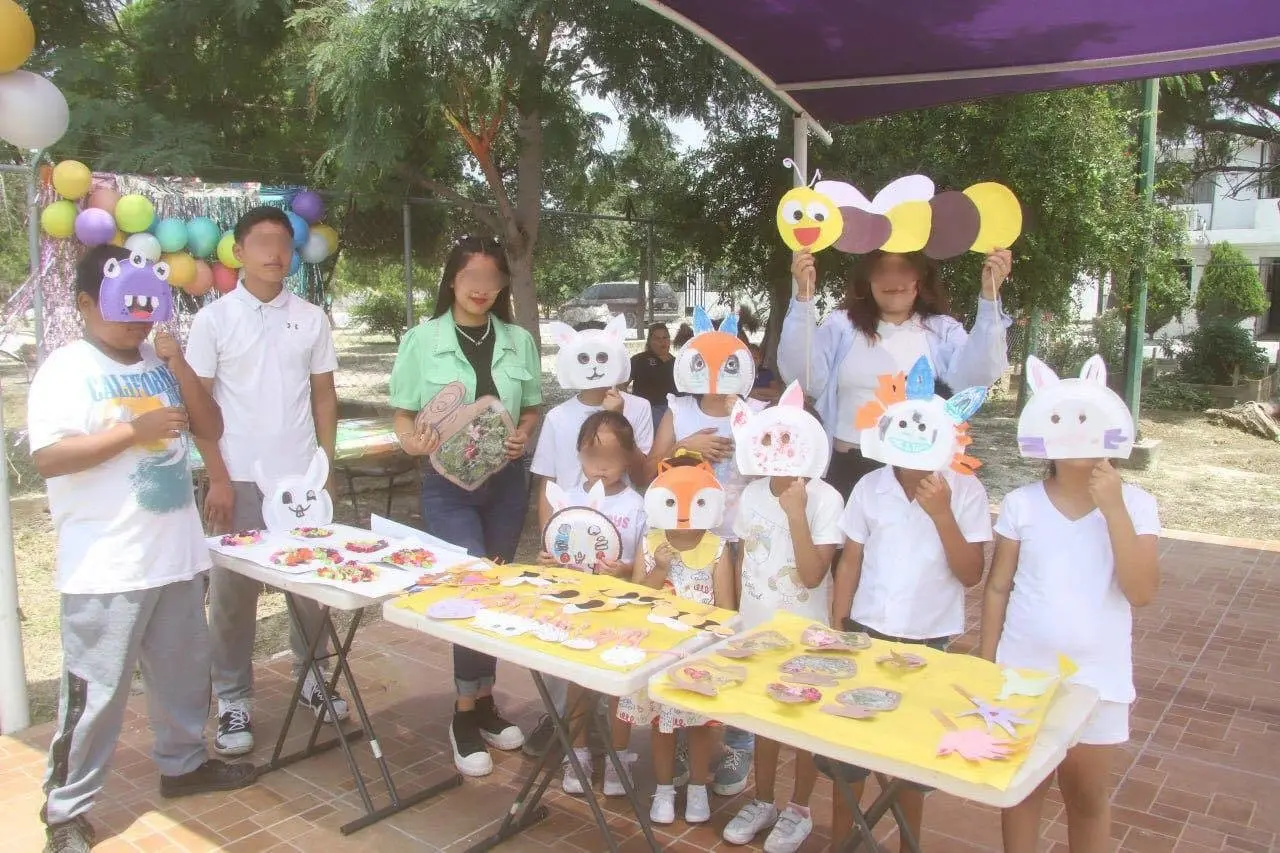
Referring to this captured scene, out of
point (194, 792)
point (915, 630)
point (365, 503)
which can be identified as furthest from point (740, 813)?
point (365, 503)

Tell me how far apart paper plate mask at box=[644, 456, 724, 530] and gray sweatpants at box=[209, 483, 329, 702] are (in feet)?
4.93

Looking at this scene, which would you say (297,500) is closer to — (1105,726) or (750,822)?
(750,822)

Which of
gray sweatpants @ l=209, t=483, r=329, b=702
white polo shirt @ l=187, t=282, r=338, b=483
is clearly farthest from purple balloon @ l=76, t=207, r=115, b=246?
gray sweatpants @ l=209, t=483, r=329, b=702

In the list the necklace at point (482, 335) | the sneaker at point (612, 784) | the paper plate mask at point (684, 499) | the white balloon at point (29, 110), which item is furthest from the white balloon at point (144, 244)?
the sneaker at point (612, 784)

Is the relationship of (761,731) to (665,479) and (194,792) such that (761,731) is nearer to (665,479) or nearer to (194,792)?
(665,479)

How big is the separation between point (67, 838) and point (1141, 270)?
918cm

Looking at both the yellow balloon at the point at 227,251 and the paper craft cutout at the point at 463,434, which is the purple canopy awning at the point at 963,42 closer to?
the paper craft cutout at the point at 463,434

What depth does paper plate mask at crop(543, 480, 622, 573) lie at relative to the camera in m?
3.18


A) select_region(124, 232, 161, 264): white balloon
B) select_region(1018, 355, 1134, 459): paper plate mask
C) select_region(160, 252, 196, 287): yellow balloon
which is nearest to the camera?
select_region(1018, 355, 1134, 459): paper plate mask

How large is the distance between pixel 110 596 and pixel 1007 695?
2.54 m

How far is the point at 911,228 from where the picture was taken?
10.4 feet

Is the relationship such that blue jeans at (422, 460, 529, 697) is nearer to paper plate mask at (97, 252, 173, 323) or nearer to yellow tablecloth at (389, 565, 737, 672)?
yellow tablecloth at (389, 565, 737, 672)

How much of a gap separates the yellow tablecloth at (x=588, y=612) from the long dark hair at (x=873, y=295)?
1150 mm

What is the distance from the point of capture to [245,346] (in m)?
3.54
